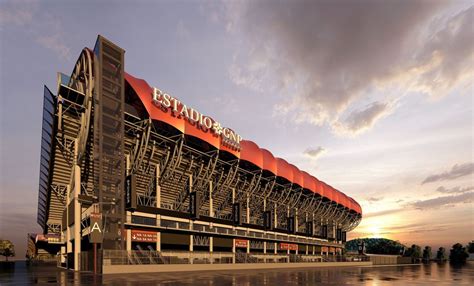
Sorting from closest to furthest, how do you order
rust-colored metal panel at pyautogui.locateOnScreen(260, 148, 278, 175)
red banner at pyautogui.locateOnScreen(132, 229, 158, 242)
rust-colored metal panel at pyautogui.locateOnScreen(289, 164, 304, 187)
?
red banner at pyautogui.locateOnScreen(132, 229, 158, 242)
rust-colored metal panel at pyautogui.locateOnScreen(260, 148, 278, 175)
rust-colored metal panel at pyautogui.locateOnScreen(289, 164, 304, 187)

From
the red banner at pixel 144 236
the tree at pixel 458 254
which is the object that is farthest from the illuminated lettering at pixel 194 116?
the tree at pixel 458 254

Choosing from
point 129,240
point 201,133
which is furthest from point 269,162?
point 129,240

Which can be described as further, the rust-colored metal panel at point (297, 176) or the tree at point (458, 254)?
the tree at point (458, 254)

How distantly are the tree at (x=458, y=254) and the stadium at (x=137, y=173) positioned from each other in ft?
349

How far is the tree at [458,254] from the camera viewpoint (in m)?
156

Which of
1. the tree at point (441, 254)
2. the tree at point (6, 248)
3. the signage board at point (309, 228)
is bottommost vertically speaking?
the tree at point (441, 254)

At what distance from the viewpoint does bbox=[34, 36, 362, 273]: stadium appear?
157 feet

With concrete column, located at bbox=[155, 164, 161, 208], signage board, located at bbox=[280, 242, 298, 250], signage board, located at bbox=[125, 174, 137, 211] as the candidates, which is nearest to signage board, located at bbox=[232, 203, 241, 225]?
concrete column, located at bbox=[155, 164, 161, 208]

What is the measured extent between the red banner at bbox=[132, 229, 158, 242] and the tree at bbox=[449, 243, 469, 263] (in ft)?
481

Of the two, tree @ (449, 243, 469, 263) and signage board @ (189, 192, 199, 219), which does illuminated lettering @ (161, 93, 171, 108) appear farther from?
tree @ (449, 243, 469, 263)

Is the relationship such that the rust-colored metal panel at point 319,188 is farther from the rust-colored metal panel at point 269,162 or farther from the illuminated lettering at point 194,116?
the illuminated lettering at point 194,116

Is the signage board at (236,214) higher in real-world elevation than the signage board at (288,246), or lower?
higher

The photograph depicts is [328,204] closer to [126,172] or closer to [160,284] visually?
[126,172]

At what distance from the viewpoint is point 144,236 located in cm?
5484
